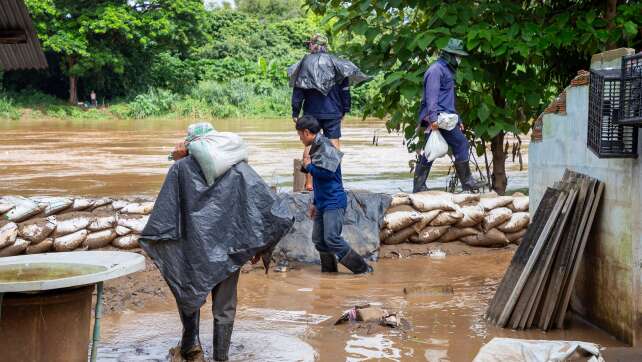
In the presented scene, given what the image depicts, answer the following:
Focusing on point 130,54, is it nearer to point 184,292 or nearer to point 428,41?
point 428,41

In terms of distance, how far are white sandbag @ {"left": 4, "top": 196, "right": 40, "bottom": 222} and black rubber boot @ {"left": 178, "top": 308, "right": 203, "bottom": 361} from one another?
312cm

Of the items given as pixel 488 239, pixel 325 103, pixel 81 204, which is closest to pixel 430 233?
pixel 488 239

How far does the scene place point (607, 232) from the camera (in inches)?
232

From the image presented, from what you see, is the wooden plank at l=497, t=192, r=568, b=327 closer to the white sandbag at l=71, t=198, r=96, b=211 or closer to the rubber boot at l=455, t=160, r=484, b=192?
the rubber boot at l=455, t=160, r=484, b=192

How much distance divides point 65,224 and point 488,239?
421 centimetres

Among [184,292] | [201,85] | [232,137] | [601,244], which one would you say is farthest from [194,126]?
[201,85]

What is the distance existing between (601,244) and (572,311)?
796 millimetres

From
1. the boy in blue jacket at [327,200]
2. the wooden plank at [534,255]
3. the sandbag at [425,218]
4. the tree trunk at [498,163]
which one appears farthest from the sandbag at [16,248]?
the tree trunk at [498,163]

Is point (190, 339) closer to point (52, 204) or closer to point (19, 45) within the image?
point (52, 204)

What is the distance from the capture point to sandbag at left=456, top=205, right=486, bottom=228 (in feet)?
30.5

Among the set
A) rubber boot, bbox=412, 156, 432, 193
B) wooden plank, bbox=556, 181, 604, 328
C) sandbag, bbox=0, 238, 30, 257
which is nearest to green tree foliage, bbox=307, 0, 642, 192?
rubber boot, bbox=412, 156, 432, 193

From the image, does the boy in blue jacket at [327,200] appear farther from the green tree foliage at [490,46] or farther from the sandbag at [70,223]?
the green tree foliage at [490,46]

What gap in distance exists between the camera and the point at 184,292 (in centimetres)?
550

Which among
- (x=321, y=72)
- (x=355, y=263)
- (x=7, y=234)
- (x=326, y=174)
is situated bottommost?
(x=355, y=263)
